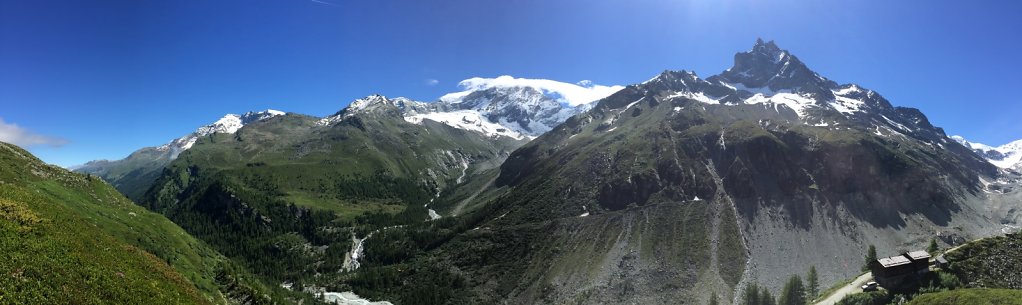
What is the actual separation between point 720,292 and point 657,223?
45137 millimetres

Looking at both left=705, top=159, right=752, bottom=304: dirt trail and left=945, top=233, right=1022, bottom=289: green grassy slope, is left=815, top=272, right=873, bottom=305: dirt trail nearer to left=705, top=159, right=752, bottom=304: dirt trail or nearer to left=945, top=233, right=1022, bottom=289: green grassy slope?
left=945, top=233, right=1022, bottom=289: green grassy slope

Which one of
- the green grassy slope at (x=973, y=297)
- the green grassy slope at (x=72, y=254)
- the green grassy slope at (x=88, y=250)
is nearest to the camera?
the green grassy slope at (x=72, y=254)

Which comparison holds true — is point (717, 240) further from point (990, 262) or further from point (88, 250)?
point (88, 250)

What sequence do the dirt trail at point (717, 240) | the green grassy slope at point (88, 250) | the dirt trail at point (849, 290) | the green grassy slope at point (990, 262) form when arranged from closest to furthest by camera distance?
1. the green grassy slope at point (88, 250)
2. the green grassy slope at point (990, 262)
3. the dirt trail at point (849, 290)
4. the dirt trail at point (717, 240)

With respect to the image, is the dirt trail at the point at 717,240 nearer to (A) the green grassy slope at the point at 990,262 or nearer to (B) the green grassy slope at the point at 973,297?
(A) the green grassy slope at the point at 990,262

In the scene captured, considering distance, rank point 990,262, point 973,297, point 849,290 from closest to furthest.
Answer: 1. point 973,297
2. point 990,262
3. point 849,290

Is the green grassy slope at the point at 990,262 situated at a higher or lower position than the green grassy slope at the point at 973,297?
higher

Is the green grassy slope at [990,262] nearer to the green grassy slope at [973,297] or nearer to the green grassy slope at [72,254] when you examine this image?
the green grassy slope at [973,297]

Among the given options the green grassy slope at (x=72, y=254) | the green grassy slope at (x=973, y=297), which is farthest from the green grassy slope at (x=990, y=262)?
the green grassy slope at (x=72, y=254)

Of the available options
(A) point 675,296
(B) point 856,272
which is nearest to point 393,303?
(A) point 675,296

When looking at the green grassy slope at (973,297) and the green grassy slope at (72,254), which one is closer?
the green grassy slope at (72,254)

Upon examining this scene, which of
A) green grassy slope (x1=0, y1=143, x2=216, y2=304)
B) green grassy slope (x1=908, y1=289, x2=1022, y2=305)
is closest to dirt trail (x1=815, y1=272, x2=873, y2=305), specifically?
green grassy slope (x1=908, y1=289, x2=1022, y2=305)

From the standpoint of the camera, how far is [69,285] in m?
39.8

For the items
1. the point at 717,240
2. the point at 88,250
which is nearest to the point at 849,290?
the point at 717,240
